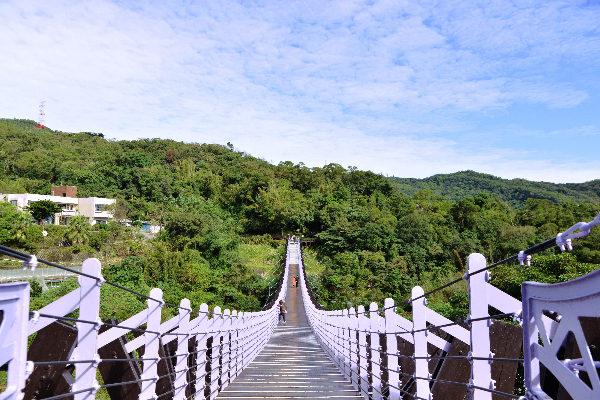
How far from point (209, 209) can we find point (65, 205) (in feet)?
30.8

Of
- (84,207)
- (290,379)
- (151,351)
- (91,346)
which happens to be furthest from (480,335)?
(84,207)

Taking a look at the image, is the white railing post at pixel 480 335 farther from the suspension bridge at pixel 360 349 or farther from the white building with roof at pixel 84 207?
the white building with roof at pixel 84 207

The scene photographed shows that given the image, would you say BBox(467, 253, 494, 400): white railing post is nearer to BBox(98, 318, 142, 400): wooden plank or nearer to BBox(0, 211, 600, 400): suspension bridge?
BBox(0, 211, 600, 400): suspension bridge

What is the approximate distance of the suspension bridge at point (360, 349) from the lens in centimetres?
78

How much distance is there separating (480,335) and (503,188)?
57.5 meters

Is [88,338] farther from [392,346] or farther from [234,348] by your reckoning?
[234,348]

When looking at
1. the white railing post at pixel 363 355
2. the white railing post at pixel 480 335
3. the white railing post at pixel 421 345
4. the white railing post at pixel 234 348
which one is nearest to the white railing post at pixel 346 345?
the white railing post at pixel 363 355

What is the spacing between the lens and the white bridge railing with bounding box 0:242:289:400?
2.59ft

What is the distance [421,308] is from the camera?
1.73 meters

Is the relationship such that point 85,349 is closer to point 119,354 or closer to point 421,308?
point 119,354

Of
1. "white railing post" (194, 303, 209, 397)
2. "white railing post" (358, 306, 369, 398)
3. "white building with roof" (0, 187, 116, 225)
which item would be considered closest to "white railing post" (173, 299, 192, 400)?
"white railing post" (194, 303, 209, 397)

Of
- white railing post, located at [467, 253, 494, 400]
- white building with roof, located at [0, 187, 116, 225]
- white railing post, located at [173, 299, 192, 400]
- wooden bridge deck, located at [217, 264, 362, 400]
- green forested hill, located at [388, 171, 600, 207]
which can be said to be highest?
green forested hill, located at [388, 171, 600, 207]

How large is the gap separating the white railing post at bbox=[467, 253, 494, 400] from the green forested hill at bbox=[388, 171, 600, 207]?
41343 millimetres

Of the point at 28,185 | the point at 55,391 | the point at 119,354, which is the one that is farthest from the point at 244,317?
the point at 28,185
